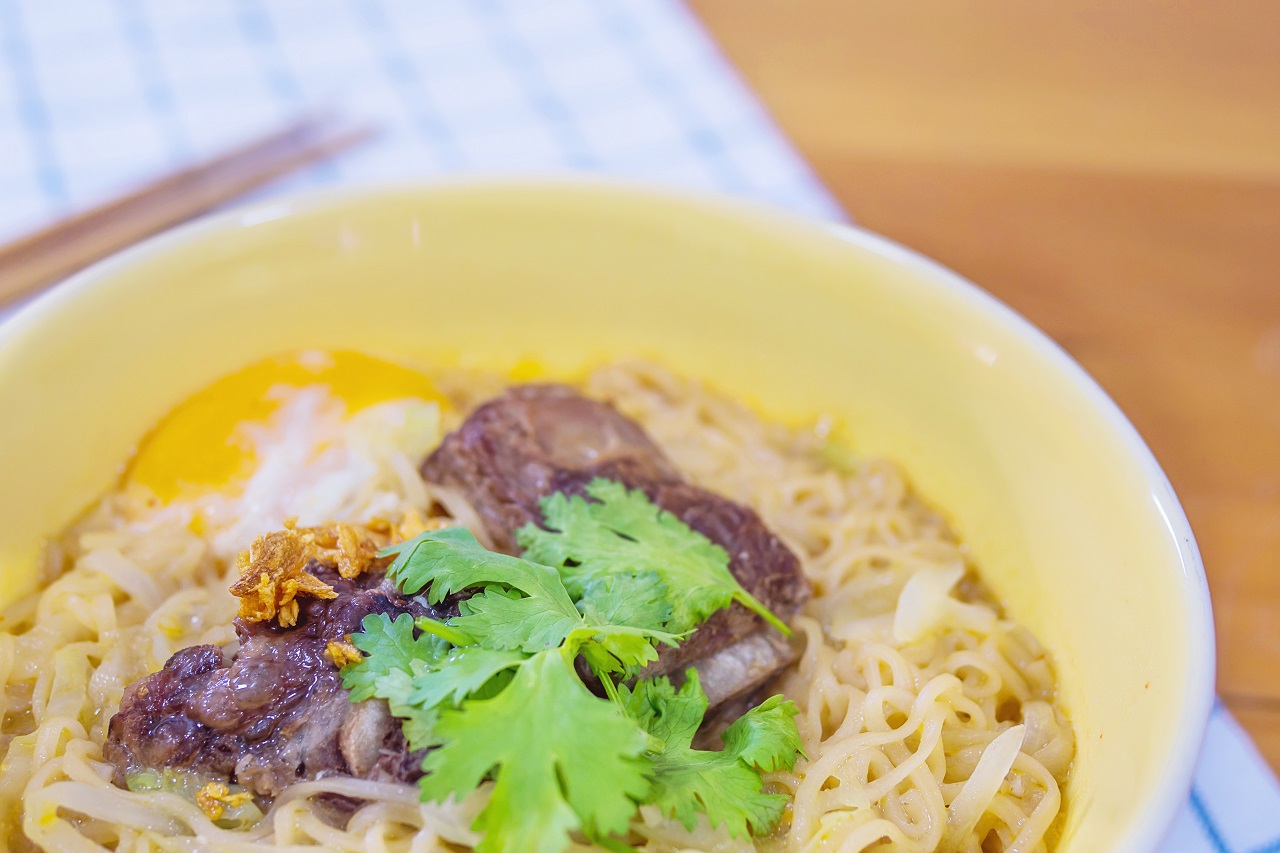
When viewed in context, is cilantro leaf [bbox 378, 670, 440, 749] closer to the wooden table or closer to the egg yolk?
the egg yolk

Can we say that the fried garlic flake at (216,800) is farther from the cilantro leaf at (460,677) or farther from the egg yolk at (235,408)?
the egg yolk at (235,408)

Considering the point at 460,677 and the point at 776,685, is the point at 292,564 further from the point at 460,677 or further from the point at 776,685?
the point at 776,685

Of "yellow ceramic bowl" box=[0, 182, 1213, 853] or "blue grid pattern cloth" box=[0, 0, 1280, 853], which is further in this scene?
"blue grid pattern cloth" box=[0, 0, 1280, 853]

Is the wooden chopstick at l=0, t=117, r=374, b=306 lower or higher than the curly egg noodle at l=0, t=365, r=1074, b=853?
higher

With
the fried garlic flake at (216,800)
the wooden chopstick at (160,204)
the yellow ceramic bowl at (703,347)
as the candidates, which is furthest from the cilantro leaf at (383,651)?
the wooden chopstick at (160,204)

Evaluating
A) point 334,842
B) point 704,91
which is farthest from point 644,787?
point 704,91

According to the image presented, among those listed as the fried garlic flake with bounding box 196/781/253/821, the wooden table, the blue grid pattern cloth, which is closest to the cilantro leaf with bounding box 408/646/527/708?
the fried garlic flake with bounding box 196/781/253/821
